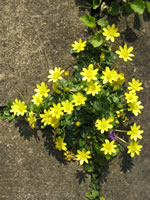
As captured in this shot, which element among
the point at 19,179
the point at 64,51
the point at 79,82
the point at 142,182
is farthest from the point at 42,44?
the point at 142,182

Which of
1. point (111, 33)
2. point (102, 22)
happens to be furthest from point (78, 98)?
point (102, 22)

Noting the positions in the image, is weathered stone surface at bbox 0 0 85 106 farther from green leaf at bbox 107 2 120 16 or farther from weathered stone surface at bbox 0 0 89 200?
green leaf at bbox 107 2 120 16

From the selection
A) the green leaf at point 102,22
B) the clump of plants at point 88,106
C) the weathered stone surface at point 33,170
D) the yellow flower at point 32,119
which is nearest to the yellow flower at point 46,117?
the clump of plants at point 88,106

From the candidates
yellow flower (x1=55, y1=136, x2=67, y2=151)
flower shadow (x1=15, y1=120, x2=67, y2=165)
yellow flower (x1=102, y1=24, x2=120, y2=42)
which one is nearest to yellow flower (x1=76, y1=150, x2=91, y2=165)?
yellow flower (x1=55, y1=136, x2=67, y2=151)

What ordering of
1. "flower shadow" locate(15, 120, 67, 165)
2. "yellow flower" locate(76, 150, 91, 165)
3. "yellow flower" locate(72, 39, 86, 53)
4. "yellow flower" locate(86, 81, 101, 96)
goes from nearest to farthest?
"yellow flower" locate(86, 81, 101, 96), "yellow flower" locate(72, 39, 86, 53), "yellow flower" locate(76, 150, 91, 165), "flower shadow" locate(15, 120, 67, 165)

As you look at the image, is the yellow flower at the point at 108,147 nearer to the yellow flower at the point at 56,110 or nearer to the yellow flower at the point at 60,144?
the yellow flower at the point at 60,144

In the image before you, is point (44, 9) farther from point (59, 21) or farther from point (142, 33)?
point (142, 33)

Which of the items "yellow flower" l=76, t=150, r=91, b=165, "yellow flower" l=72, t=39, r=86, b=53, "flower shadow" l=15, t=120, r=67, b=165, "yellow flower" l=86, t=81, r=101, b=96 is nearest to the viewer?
"yellow flower" l=86, t=81, r=101, b=96
